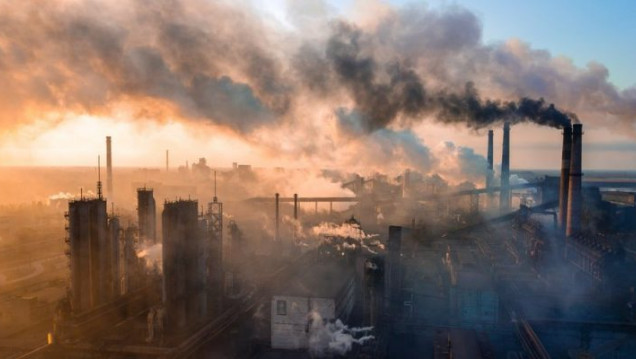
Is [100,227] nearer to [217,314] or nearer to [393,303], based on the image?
[217,314]

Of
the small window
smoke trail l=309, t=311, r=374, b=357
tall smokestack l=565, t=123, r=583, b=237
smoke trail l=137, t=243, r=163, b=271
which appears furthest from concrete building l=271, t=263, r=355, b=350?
tall smokestack l=565, t=123, r=583, b=237

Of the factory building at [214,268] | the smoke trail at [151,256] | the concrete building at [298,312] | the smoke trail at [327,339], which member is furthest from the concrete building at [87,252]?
the smoke trail at [327,339]

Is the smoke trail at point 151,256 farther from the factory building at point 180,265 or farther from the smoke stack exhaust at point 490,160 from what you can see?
the smoke stack exhaust at point 490,160

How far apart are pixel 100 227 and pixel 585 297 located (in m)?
28.8

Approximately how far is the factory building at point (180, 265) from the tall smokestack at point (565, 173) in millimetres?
27705

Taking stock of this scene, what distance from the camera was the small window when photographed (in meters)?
22.3

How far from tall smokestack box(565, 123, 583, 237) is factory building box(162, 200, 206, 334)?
2750 centimetres

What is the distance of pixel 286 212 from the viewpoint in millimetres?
59969

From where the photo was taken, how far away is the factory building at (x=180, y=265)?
76.7 ft

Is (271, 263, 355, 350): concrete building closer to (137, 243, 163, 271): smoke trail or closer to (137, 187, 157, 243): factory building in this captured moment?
(137, 243, 163, 271): smoke trail

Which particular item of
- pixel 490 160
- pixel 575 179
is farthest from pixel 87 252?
pixel 490 160

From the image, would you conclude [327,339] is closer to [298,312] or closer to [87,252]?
[298,312]

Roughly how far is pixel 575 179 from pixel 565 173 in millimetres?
1224

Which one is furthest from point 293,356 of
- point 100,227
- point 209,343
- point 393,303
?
point 100,227
